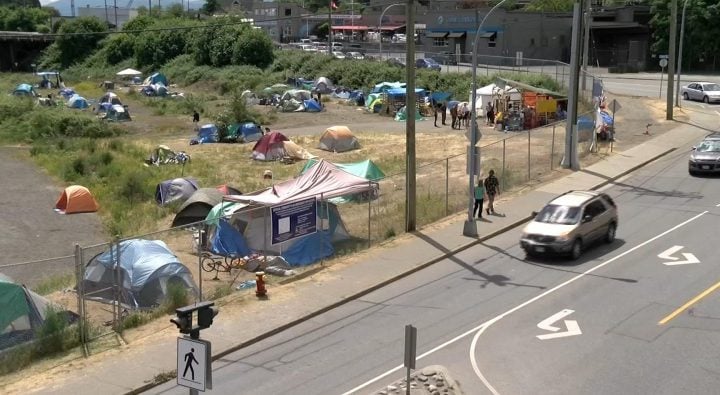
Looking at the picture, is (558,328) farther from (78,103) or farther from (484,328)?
(78,103)

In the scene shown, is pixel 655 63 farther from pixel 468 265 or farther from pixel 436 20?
pixel 468 265

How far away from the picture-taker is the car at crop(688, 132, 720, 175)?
3319 cm

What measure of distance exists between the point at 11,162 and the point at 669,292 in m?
37.8

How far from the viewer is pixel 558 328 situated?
1631 centimetres

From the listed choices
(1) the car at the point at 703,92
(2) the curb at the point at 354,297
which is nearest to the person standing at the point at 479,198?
(2) the curb at the point at 354,297

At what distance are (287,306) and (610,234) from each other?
10272mm

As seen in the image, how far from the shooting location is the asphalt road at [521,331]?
13.8 m

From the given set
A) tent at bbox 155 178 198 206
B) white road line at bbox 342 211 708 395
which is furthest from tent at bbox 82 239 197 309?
tent at bbox 155 178 198 206

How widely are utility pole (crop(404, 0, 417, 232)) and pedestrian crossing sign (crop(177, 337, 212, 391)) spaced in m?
14.9

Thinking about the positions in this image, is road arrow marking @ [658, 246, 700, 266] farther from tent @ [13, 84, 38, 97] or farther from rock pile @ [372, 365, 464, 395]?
tent @ [13, 84, 38, 97]

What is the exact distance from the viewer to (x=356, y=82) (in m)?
79.5

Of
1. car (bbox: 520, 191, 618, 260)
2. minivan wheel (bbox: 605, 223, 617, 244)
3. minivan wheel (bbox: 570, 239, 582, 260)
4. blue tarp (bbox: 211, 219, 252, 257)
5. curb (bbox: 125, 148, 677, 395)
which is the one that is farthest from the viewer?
minivan wheel (bbox: 605, 223, 617, 244)

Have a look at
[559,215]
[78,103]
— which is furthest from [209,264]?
[78,103]

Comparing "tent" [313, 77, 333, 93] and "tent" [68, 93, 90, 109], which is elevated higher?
"tent" [313, 77, 333, 93]
